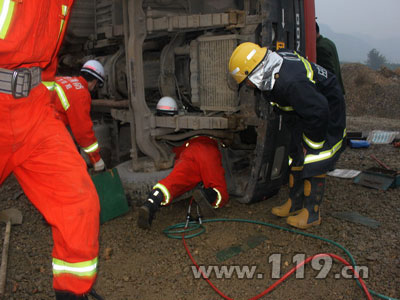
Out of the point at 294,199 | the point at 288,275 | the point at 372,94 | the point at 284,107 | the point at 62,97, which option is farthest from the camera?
the point at 372,94

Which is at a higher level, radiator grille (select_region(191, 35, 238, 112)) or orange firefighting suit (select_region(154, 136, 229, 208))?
radiator grille (select_region(191, 35, 238, 112))

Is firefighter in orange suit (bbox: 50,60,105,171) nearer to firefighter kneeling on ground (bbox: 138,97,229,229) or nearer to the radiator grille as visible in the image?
firefighter kneeling on ground (bbox: 138,97,229,229)

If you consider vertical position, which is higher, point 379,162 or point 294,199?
point 294,199

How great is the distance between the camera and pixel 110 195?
12.6 ft

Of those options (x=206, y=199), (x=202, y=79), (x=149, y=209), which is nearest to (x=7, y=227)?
(x=149, y=209)

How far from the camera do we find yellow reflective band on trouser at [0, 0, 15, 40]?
1.95 metres

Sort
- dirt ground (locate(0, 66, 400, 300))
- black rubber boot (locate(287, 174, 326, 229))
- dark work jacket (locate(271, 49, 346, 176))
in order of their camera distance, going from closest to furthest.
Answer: dirt ground (locate(0, 66, 400, 300))
dark work jacket (locate(271, 49, 346, 176))
black rubber boot (locate(287, 174, 326, 229))

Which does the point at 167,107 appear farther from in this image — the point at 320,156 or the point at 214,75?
the point at 320,156

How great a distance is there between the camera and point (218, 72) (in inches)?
150

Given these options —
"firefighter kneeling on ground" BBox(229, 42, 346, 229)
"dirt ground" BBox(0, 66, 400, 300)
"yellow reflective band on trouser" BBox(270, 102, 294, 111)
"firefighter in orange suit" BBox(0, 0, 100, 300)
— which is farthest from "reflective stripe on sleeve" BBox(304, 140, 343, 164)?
"firefighter in orange suit" BBox(0, 0, 100, 300)

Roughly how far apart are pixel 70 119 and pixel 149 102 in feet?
3.58

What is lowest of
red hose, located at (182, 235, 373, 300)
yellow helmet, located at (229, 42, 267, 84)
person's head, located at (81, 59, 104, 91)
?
red hose, located at (182, 235, 373, 300)

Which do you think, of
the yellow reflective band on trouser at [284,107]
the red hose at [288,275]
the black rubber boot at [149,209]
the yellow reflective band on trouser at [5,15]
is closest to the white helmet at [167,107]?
the black rubber boot at [149,209]

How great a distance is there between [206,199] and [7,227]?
5.82 feet
